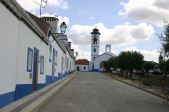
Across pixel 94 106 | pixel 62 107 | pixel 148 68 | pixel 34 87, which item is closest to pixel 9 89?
pixel 62 107

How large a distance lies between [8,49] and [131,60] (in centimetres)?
5505

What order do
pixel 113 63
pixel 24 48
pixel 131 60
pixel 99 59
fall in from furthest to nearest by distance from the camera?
pixel 99 59, pixel 113 63, pixel 131 60, pixel 24 48

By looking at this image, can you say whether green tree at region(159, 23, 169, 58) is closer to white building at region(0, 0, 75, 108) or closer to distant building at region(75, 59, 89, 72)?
white building at region(0, 0, 75, 108)

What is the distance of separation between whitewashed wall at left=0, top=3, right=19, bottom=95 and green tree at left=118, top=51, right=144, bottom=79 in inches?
2071

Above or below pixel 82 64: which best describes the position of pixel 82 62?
above

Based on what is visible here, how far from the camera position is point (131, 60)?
225 feet

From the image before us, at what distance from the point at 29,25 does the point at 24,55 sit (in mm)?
1446

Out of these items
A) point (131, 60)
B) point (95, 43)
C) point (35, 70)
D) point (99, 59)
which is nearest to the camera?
point (35, 70)

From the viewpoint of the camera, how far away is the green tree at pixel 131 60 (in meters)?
67.6

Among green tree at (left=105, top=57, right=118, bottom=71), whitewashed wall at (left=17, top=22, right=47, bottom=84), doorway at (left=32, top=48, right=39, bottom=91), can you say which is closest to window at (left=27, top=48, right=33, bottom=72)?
whitewashed wall at (left=17, top=22, right=47, bottom=84)

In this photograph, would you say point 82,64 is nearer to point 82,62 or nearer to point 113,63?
point 82,62

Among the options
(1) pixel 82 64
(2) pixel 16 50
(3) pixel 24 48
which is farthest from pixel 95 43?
(2) pixel 16 50

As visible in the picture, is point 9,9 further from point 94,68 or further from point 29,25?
point 94,68

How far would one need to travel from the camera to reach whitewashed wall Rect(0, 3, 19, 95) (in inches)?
526
